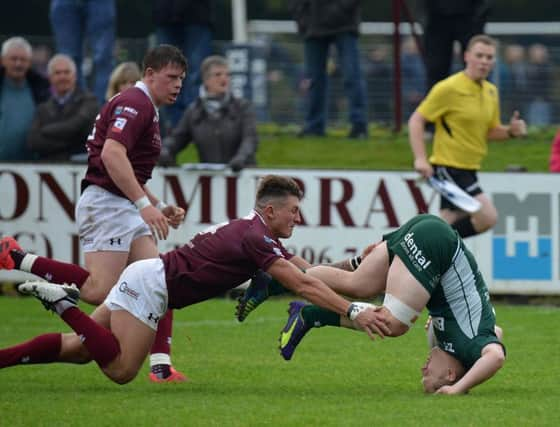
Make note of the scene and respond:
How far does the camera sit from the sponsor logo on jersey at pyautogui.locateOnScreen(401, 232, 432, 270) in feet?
31.1

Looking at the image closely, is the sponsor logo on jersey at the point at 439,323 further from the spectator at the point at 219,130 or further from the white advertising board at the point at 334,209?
the spectator at the point at 219,130

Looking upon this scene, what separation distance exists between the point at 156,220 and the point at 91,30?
26.0 feet

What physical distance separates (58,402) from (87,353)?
1.47 ft

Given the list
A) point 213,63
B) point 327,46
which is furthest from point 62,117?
point 327,46

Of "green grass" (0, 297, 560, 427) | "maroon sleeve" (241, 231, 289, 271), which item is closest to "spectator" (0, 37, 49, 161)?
"green grass" (0, 297, 560, 427)

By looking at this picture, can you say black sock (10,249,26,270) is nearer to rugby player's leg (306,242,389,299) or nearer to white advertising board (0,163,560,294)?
rugby player's leg (306,242,389,299)

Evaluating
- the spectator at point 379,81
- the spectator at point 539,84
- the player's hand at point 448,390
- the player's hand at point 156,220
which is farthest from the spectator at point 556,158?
A: the player's hand at point 156,220

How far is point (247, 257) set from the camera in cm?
946

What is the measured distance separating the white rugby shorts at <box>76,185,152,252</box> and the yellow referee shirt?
14.4 feet

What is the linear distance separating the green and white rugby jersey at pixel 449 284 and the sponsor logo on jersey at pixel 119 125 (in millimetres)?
1904

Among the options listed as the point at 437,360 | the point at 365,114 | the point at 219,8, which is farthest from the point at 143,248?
the point at 219,8

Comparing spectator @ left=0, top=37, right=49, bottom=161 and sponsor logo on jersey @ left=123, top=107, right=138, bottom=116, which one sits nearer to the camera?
sponsor logo on jersey @ left=123, top=107, right=138, bottom=116

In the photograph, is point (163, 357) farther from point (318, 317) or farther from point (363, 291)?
point (363, 291)

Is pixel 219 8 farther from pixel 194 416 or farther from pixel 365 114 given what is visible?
pixel 194 416
